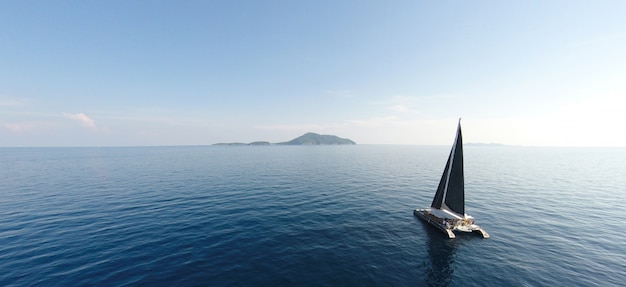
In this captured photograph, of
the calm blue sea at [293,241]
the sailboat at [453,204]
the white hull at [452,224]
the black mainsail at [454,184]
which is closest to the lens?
the calm blue sea at [293,241]

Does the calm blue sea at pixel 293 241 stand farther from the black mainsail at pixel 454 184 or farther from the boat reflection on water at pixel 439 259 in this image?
the black mainsail at pixel 454 184

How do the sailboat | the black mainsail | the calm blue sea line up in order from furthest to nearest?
the black mainsail → the sailboat → the calm blue sea

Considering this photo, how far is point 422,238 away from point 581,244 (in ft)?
68.8

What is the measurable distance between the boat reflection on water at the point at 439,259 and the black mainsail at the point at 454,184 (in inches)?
223

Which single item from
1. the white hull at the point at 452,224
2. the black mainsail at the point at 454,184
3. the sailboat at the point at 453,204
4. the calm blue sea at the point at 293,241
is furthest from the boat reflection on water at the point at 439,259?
the black mainsail at the point at 454,184

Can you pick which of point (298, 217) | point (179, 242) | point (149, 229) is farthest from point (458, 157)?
point (149, 229)

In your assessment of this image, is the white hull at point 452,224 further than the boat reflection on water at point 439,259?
Yes

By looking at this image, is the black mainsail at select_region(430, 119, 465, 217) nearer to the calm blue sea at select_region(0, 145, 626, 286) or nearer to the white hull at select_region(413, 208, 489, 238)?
the white hull at select_region(413, 208, 489, 238)

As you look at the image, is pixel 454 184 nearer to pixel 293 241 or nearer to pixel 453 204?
pixel 453 204

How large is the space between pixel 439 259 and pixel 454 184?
14.0 meters

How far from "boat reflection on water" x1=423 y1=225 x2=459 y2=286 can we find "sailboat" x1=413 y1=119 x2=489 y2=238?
5.48 feet

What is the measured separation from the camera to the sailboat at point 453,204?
32719mm

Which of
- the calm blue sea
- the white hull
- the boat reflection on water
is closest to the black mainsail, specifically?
the white hull

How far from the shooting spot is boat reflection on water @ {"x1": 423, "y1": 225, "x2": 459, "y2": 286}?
22339mm
